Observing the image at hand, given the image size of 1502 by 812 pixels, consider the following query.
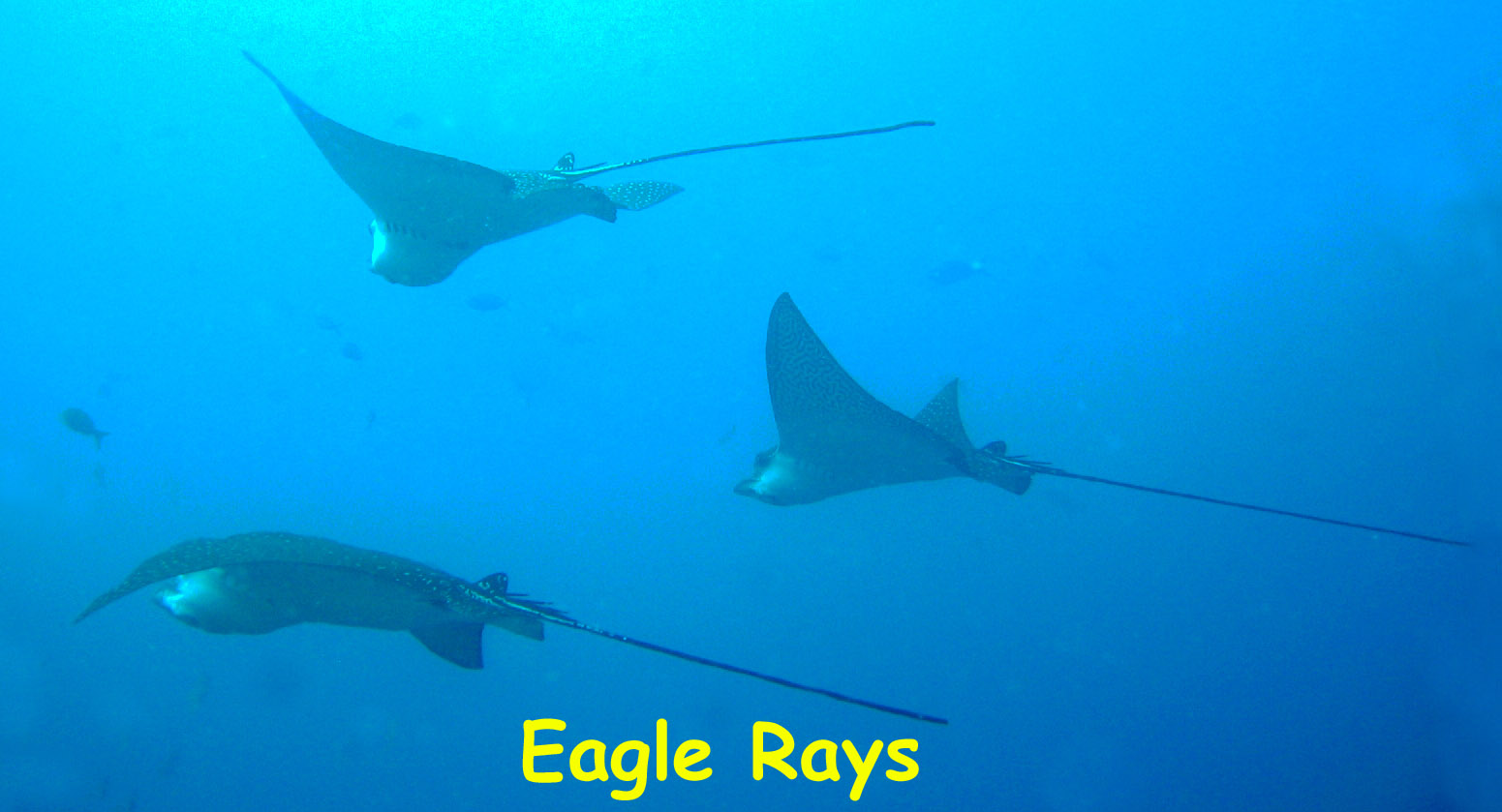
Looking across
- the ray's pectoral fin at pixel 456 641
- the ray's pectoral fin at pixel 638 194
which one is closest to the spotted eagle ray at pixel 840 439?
the ray's pectoral fin at pixel 638 194

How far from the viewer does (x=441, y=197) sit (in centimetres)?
457

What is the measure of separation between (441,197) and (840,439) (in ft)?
10.0

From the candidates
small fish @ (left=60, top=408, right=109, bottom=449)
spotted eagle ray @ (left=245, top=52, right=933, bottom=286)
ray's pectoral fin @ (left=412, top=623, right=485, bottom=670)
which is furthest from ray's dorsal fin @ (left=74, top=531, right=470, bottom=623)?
small fish @ (left=60, top=408, right=109, bottom=449)

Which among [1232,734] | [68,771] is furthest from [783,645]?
[68,771]

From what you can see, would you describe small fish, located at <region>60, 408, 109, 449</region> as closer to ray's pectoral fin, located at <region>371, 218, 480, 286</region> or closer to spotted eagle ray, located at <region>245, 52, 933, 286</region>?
ray's pectoral fin, located at <region>371, 218, 480, 286</region>

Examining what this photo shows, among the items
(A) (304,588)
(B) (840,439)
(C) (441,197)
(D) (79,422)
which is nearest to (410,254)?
(C) (441,197)

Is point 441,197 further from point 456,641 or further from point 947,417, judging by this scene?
point 947,417

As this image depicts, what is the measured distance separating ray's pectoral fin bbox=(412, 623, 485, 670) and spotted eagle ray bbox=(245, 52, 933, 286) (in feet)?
7.90

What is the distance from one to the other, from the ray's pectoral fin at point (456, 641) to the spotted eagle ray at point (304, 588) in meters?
0.43

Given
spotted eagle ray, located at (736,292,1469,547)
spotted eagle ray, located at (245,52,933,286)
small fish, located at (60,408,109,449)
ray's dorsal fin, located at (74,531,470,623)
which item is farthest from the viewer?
small fish, located at (60,408,109,449)

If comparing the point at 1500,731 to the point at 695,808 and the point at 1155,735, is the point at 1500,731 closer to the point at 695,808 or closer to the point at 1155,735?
the point at 1155,735

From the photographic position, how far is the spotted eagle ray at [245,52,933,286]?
416 cm

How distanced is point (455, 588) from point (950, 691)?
12642 millimetres

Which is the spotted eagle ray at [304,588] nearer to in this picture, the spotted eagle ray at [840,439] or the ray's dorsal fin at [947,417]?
the spotted eagle ray at [840,439]
